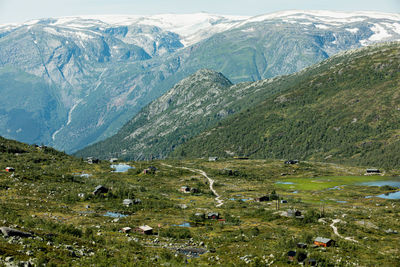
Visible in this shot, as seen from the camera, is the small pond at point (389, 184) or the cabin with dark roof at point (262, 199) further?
the small pond at point (389, 184)

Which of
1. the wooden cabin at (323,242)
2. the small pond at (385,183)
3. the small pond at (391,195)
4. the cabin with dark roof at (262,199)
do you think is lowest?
the small pond at (385,183)

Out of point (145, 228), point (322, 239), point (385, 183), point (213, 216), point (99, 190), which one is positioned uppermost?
point (322, 239)

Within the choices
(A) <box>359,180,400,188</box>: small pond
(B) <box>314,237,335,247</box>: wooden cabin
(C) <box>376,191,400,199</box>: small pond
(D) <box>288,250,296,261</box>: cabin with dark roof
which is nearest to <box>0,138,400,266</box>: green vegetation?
(D) <box>288,250,296,261</box>: cabin with dark roof

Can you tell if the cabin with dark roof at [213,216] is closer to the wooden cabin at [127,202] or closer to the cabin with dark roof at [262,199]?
the wooden cabin at [127,202]

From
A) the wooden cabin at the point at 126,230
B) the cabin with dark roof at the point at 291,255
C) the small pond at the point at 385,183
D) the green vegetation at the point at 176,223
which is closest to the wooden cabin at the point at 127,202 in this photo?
the green vegetation at the point at 176,223

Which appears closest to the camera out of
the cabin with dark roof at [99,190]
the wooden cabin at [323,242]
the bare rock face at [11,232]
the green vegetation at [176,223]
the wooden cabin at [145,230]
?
the bare rock face at [11,232]

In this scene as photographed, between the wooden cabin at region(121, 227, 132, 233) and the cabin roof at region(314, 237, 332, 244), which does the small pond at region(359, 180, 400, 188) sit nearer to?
the cabin roof at region(314, 237, 332, 244)

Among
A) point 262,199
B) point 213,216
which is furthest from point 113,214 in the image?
point 262,199

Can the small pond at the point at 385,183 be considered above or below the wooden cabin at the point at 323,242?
below

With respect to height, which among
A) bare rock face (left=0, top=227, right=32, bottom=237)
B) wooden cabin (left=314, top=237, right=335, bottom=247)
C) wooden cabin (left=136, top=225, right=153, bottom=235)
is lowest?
wooden cabin (left=136, top=225, right=153, bottom=235)

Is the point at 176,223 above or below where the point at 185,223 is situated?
above

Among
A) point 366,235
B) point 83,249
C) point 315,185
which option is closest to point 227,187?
point 315,185

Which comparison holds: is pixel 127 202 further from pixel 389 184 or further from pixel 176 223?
pixel 389 184
